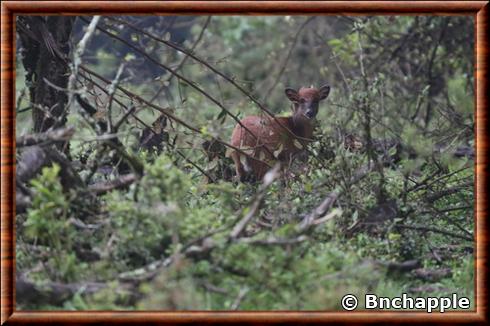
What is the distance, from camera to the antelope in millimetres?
7469

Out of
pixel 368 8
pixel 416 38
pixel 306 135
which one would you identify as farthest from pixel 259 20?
pixel 368 8

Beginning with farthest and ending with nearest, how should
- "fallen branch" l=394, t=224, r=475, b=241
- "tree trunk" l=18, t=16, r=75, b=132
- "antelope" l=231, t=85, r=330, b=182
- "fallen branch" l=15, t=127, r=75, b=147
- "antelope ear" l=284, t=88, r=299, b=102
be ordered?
"antelope ear" l=284, t=88, r=299, b=102
"antelope" l=231, t=85, r=330, b=182
"tree trunk" l=18, t=16, r=75, b=132
"fallen branch" l=394, t=224, r=475, b=241
"fallen branch" l=15, t=127, r=75, b=147

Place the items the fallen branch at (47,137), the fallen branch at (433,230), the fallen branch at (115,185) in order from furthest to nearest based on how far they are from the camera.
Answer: the fallen branch at (433,230) → the fallen branch at (115,185) → the fallen branch at (47,137)

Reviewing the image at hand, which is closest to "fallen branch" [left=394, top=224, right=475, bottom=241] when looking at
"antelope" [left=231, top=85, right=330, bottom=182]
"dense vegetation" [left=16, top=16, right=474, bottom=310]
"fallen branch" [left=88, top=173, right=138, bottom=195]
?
"dense vegetation" [left=16, top=16, right=474, bottom=310]

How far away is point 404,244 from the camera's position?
5703mm

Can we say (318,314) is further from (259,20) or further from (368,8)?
(259,20)

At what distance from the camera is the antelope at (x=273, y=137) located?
7.47 m

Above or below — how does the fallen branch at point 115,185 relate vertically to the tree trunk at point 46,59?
below

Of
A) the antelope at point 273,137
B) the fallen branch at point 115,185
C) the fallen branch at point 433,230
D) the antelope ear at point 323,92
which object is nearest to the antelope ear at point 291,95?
the antelope at point 273,137

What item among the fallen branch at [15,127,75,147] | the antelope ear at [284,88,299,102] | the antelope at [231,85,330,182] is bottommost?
the fallen branch at [15,127,75,147]

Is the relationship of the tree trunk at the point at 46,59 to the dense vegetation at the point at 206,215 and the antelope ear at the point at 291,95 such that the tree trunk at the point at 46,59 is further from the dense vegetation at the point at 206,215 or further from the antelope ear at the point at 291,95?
the antelope ear at the point at 291,95

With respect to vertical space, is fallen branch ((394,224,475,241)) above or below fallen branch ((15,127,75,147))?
below

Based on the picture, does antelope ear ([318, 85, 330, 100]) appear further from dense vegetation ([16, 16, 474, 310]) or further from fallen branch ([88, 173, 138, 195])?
fallen branch ([88, 173, 138, 195])

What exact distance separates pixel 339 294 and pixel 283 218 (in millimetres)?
1233
